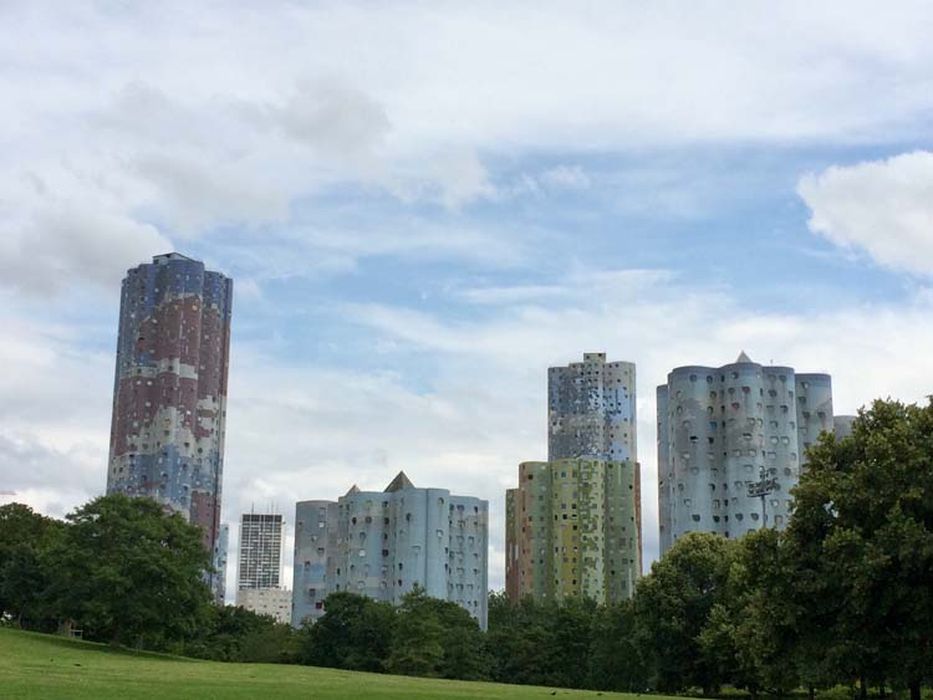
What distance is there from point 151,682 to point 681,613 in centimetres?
4313

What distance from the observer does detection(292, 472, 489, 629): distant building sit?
155625mm

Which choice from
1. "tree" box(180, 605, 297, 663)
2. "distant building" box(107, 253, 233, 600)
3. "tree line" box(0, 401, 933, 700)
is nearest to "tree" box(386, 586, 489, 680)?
"tree line" box(0, 401, 933, 700)

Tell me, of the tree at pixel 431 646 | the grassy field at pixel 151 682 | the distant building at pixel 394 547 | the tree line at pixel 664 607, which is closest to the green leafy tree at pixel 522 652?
the tree line at pixel 664 607

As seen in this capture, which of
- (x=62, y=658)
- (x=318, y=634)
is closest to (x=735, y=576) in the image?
(x=62, y=658)

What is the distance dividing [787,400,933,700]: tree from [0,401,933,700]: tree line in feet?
0.22

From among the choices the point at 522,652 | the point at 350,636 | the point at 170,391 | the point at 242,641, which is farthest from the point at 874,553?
the point at 170,391

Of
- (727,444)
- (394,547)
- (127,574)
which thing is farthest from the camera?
(394,547)

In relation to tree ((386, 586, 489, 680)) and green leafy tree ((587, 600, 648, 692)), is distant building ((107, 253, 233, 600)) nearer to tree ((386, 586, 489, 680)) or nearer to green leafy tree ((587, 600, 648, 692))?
tree ((386, 586, 489, 680))

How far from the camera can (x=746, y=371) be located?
149m

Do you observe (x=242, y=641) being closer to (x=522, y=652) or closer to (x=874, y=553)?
(x=522, y=652)

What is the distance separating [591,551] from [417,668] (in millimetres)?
99995

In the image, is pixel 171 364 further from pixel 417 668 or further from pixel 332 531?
pixel 417 668

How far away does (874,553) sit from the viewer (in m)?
43.2

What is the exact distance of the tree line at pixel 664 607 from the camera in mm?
44938
